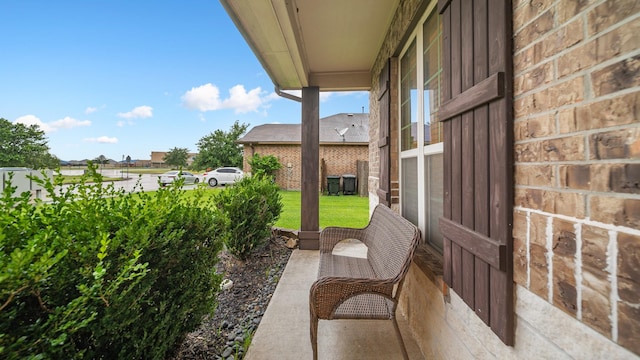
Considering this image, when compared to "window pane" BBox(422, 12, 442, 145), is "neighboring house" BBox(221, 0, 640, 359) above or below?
below

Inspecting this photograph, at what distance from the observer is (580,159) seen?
73 cm

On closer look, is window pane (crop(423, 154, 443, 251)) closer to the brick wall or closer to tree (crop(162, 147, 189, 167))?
the brick wall

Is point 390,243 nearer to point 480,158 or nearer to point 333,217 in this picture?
point 480,158

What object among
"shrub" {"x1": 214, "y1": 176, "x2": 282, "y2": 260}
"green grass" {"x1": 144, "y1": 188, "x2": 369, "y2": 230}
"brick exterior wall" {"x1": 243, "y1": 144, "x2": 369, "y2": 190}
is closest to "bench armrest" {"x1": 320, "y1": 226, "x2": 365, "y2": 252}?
"shrub" {"x1": 214, "y1": 176, "x2": 282, "y2": 260}

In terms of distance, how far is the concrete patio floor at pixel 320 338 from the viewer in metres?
1.89

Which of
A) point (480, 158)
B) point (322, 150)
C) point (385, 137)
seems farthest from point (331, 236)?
point (322, 150)

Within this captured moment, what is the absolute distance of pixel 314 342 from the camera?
5.70 feet

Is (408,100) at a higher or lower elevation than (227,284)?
higher

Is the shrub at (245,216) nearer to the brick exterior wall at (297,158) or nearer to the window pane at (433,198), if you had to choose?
the window pane at (433,198)

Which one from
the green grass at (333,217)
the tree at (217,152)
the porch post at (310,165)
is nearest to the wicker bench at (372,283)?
the porch post at (310,165)

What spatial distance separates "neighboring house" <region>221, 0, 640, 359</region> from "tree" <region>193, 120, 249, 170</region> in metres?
23.0

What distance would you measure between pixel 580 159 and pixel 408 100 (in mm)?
2055

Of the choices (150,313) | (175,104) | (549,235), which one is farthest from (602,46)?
(175,104)

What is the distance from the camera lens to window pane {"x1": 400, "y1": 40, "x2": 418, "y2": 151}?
2449 mm
